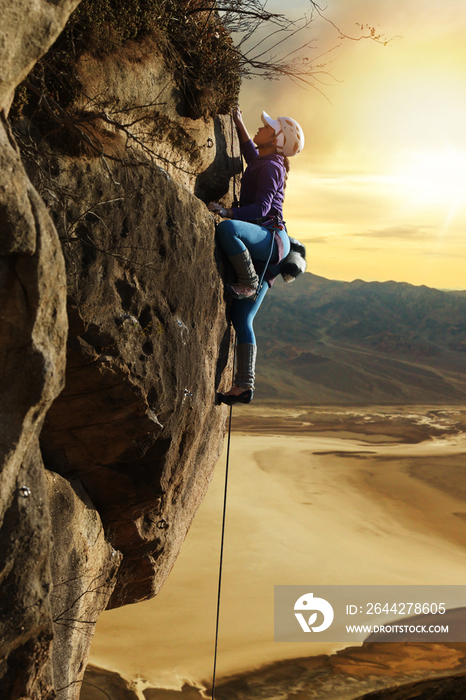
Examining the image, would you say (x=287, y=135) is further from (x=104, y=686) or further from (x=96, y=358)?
(x=104, y=686)

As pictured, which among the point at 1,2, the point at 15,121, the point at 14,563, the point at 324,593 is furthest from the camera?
the point at 324,593

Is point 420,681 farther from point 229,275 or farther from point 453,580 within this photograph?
point 229,275

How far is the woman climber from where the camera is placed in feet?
18.0

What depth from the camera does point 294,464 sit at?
27297 millimetres

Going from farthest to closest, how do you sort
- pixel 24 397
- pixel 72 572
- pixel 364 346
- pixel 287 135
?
1. pixel 364 346
2. pixel 287 135
3. pixel 72 572
4. pixel 24 397

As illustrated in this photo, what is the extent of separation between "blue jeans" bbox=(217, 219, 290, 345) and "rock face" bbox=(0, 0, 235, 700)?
0.17 meters

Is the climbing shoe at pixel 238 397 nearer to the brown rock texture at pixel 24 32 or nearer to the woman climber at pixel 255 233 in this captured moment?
the woman climber at pixel 255 233

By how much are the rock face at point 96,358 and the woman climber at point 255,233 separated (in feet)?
0.76

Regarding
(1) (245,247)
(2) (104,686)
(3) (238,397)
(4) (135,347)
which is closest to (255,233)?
(1) (245,247)

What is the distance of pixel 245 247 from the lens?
5.43m

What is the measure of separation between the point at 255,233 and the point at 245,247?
7.5 inches

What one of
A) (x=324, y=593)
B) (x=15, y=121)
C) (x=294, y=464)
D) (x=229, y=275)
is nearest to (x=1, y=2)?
(x=15, y=121)

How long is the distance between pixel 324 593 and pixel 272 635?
283 cm

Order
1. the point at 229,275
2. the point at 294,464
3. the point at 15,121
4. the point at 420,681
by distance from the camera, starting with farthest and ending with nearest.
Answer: the point at 294,464
the point at 420,681
the point at 229,275
the point at 15,121
